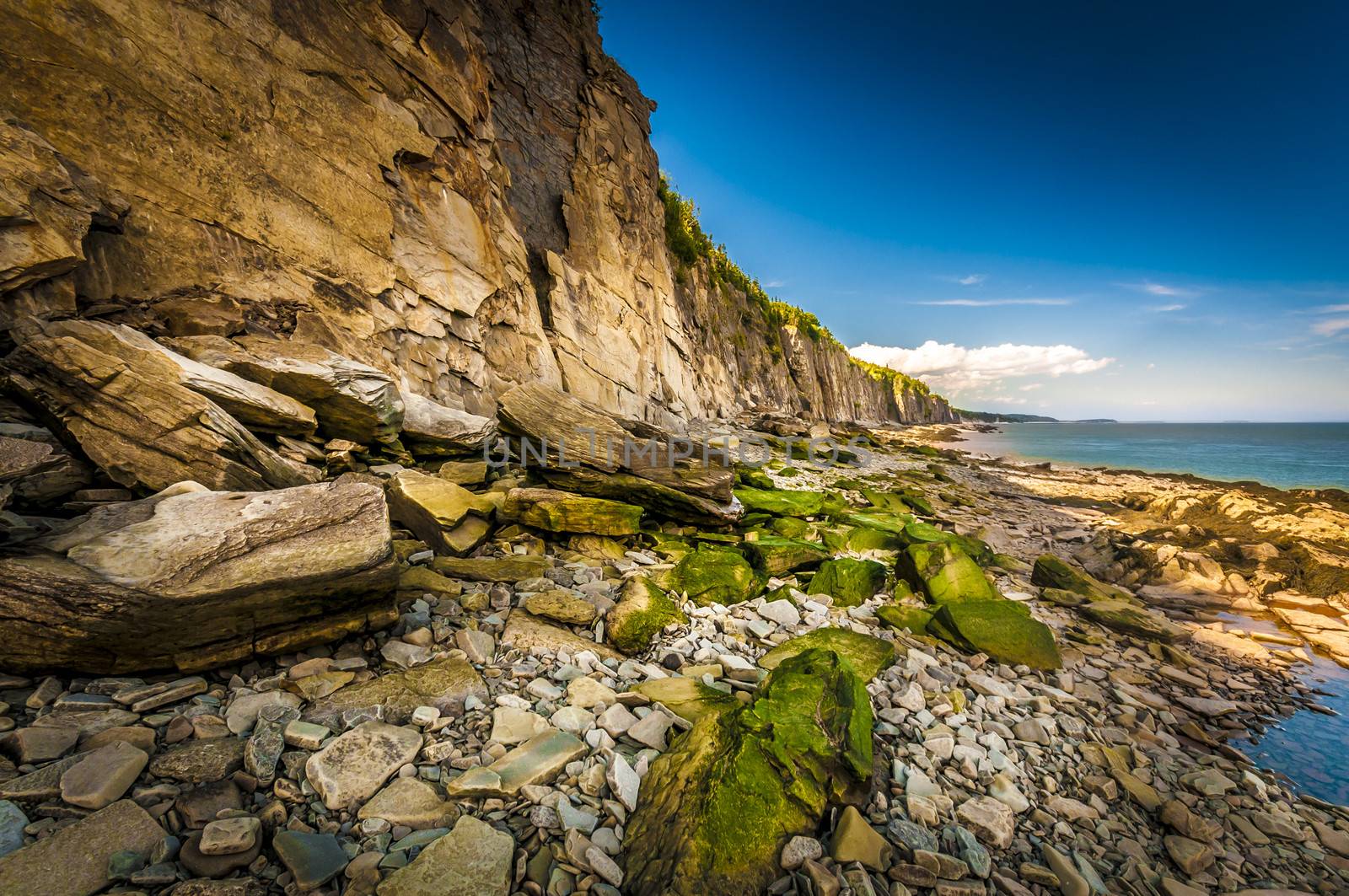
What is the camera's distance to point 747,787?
280 cm

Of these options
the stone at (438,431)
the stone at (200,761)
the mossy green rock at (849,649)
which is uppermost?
the stone at (438,431)

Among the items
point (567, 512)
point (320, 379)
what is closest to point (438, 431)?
point (320, 379)

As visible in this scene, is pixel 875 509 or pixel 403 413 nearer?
pixel 403 413

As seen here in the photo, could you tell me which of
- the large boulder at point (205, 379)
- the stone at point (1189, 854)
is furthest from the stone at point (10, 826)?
the stone at point (1189, 854)

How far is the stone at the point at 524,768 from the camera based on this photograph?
2.77 metres

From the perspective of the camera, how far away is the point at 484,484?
332 inches

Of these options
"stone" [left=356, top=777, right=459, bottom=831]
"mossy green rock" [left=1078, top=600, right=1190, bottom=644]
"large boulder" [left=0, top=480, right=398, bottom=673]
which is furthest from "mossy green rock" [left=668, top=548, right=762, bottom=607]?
"mossy green rock" [left=1078, top=600, right=1190, bottom=644]

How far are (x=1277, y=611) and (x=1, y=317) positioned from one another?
19981mm

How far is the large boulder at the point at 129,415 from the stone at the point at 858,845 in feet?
21.2

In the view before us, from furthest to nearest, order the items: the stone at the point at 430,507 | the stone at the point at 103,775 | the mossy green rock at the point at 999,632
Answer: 1. the stone at the point at 430,507
2. the mossy green rock at the point at 999,632
3. the stone at the point at 103,775

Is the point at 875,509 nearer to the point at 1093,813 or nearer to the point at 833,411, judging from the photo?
the point at 1093,813

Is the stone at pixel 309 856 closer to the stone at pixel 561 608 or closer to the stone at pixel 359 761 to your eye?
the stone at pixel 359 761

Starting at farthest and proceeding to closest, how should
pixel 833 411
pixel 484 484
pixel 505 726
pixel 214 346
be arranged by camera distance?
pixel 833 411, pixel 484 484, pixel 214 346, pixel 505 726

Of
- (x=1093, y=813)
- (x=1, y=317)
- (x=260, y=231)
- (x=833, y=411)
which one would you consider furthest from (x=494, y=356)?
(x=833, y=411)
